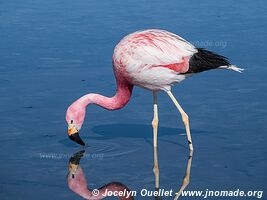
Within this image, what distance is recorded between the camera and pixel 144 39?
8133 millimetres

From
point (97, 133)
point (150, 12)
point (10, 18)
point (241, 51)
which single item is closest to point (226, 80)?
point (241, 51)

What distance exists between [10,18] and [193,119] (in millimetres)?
5925

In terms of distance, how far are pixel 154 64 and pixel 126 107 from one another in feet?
4.77

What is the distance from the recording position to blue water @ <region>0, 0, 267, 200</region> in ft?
23.9

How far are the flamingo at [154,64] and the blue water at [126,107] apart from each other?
15.5 inches

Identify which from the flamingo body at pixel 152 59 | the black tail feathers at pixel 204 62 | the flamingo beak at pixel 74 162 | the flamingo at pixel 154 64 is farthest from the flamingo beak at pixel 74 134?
the black tail feathers at pixel 204 62

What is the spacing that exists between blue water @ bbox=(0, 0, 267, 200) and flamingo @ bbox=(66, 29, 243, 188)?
0.39m

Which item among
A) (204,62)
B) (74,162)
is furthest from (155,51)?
(74,162)

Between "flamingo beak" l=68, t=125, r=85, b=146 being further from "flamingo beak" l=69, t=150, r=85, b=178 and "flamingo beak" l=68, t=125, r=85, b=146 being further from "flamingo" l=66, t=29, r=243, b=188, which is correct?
"flamingo beak" l=69, t=150, r=85, b=178

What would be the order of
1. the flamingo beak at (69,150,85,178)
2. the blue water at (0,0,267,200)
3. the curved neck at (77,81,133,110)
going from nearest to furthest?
1. the blue water at (0,0,267,200)
2. the flamingo beak at (69,150,85,178)
3. the curved neck at (77,81,133,110)

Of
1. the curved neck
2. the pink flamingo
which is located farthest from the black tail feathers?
the pink flamingo

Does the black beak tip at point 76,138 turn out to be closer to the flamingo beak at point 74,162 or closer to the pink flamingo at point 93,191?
the flamingo beak at point 74,162

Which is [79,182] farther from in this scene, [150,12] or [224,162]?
[150,12]

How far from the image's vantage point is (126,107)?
30.8ft
